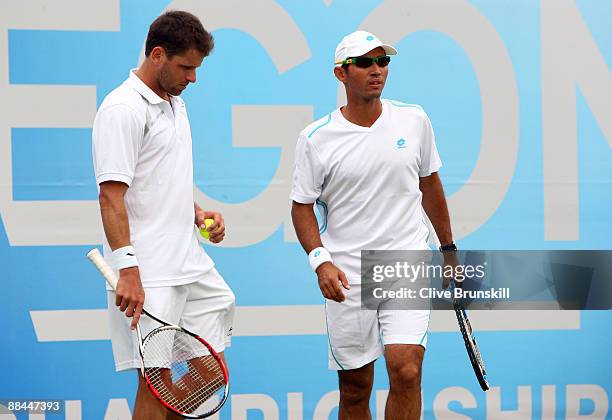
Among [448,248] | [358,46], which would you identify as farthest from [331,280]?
[358,46]

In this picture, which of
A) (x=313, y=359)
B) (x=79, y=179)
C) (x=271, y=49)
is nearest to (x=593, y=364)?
(x=313, y=359)

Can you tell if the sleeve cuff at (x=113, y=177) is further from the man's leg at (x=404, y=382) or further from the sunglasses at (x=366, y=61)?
the man's leg at (x=404, y=382)

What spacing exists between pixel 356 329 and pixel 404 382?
12.4 inches

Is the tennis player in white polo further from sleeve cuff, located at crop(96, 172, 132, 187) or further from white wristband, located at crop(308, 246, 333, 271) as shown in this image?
white wristband, located at crop(308, 246, 333, 271)

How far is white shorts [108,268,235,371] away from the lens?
3.49m

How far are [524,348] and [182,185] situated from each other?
2.15m

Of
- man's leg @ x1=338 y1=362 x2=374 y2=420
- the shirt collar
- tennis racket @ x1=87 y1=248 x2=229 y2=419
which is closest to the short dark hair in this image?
the shirt collar

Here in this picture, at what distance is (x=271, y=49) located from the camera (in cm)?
478

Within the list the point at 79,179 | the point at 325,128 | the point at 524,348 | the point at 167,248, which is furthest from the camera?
the point at 524,348

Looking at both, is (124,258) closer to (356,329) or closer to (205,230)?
(205,230)

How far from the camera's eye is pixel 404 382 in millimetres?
3916

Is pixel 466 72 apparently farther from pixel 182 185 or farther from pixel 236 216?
pixel 182 185

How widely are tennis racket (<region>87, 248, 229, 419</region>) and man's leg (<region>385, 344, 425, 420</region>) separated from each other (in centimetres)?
75

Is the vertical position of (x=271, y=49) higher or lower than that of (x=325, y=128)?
higher
